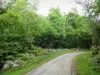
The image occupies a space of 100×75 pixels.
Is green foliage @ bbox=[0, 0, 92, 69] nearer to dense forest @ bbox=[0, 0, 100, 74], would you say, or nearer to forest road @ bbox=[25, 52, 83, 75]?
dense forest @ bbox=[0, 0, 100, 74]

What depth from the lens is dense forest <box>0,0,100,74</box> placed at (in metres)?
20.2

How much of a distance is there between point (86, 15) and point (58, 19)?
27372 mm

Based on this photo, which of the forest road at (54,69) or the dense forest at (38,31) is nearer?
the forest road at (54,69)

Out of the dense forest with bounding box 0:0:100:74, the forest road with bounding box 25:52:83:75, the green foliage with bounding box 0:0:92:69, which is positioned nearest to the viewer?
the forest road with bounding box 25:52:83:75

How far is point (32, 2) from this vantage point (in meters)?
36.4

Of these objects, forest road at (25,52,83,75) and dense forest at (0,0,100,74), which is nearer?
forest road at (25,52,83,75)

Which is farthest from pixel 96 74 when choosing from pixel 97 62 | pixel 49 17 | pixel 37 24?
pixel 49 17

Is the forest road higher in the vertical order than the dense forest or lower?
lower

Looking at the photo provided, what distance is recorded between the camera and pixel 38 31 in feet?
121

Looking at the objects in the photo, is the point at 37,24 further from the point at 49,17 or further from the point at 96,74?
the point at 96,74

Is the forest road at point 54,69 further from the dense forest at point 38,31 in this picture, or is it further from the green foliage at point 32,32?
the green foliage at point 32,32

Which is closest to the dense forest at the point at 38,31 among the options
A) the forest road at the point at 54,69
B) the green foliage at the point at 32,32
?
the green foliage at the point at 32,32

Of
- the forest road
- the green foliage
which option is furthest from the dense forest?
the forest road

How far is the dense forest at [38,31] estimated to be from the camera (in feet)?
66.4
